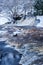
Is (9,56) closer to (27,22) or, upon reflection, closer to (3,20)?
(27,22)

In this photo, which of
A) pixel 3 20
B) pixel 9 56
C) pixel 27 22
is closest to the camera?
pixel 9 56

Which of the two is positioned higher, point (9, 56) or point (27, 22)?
point (9, 56)

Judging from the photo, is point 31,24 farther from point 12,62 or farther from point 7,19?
point 12,62

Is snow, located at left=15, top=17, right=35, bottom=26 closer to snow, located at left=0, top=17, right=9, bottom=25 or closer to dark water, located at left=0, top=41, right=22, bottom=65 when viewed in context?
snow, located at left=0, top=17, right=9, bottom=25

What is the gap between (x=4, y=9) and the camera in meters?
33.7

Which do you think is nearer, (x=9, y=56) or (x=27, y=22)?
(x=9, y=56)

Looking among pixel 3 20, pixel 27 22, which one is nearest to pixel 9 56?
pixel 27 22

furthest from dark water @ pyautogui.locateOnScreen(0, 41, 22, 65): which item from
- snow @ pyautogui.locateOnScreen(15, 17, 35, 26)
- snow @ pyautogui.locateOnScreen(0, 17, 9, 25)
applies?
snow @ pyautogui.locateOnScreen(0, 17, 9, 25)

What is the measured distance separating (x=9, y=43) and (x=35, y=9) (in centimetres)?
1220

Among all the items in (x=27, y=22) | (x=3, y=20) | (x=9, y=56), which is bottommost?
(x=3, y=20)

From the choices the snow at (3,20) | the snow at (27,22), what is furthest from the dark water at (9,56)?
the snow at (3,20)

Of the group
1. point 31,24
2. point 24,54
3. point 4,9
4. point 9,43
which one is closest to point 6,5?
point 4,9

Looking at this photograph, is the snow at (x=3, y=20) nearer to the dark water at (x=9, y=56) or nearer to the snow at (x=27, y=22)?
the snow at (x=27, y=22)

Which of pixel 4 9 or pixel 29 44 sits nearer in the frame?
pixel 29 44
